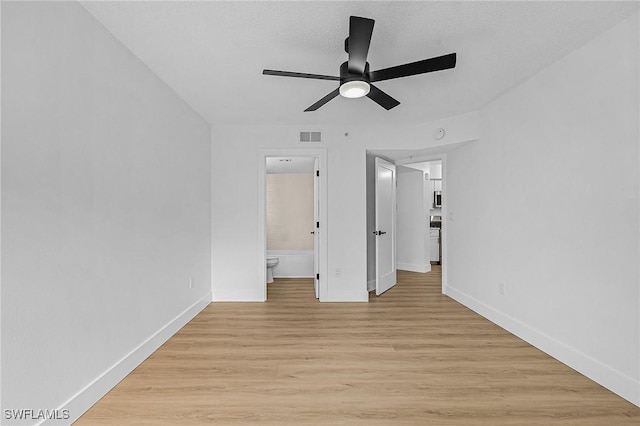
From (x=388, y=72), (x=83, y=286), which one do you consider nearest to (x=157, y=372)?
(x=83, y=286)

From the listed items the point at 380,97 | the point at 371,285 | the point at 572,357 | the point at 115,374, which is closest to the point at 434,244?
the point at 371,285

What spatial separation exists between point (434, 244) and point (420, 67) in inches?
214

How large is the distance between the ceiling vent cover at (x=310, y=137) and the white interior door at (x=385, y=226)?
896 millimetres

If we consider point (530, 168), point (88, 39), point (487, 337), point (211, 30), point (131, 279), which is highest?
point (211, 30)

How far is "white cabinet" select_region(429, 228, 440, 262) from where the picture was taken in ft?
21.7

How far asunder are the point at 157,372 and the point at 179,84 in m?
2.47

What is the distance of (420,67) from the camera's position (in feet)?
6.03

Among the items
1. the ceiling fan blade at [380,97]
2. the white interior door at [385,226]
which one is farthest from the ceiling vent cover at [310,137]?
the ceiling fan blade at [380,97]

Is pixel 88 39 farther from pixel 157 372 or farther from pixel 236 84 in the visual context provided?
pixel 157 372

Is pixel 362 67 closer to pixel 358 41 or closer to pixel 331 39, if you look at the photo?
pixel 358 41

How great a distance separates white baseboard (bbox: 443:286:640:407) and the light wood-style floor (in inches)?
2.3

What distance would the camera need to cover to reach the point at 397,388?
6.43ft

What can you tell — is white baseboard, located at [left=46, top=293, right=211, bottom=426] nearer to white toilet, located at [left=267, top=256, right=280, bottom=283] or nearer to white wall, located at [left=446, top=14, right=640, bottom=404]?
white toilet, located at [left=267, top=256, right=280, bottom=283]

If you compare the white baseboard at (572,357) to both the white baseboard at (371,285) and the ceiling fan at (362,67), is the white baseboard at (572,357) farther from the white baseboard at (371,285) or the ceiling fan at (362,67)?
the ceiling fan at (362,67)
